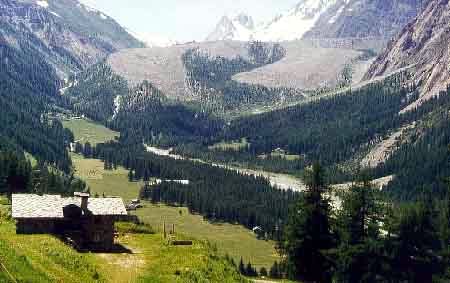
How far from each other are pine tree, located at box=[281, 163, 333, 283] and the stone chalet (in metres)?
22.2

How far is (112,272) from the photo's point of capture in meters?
63.6

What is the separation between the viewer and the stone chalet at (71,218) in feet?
259

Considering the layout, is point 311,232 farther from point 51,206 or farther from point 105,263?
point 51,206

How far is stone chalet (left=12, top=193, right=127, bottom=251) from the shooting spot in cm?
7900

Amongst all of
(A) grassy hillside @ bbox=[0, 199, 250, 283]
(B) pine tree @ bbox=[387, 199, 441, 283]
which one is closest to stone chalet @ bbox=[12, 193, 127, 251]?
(A) grassy hillside @ bbox=[0, 199, 250, 283]

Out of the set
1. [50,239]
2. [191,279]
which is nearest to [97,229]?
[50,239]

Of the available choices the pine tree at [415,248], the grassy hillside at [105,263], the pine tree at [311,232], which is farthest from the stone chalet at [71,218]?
the pine tree at [415,248]

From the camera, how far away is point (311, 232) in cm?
7819

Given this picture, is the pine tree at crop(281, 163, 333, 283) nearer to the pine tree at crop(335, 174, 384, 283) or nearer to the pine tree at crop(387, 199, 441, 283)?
the pine tree at crop(335, 174, 384, 283)

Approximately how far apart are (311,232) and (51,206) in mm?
32457

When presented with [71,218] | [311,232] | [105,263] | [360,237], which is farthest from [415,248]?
[71,218]

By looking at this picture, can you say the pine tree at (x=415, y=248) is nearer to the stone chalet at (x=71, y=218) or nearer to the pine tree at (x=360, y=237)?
the pine tree at (x=360, y=237)

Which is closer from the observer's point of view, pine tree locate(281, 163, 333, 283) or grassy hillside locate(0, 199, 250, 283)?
grassy hillside locate(0, 199, 250, 283)

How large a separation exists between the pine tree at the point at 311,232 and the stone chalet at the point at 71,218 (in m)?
22.2
